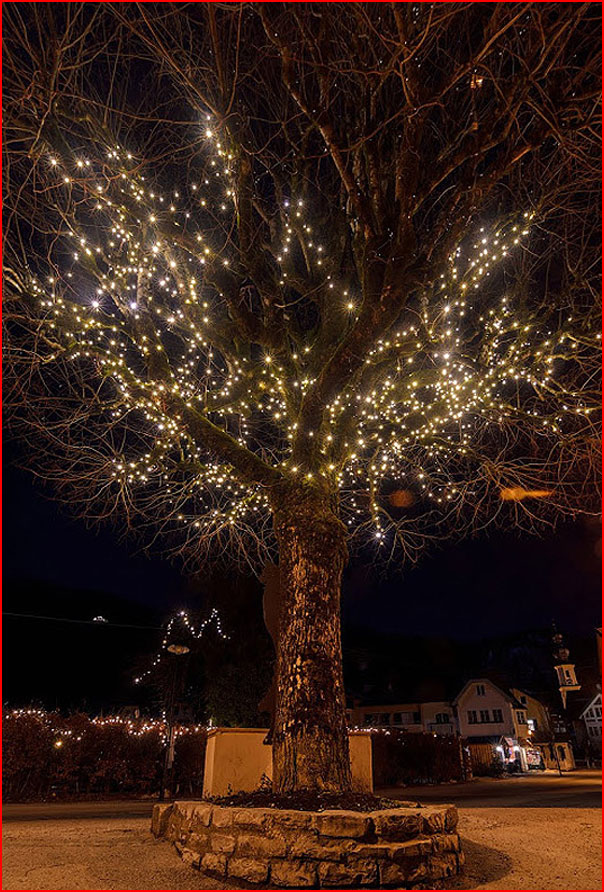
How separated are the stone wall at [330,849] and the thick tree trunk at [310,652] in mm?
840

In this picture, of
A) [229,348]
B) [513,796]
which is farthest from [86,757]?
[229,348]

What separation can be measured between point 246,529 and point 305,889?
20.9ft

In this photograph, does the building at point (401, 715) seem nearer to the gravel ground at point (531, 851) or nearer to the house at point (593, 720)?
the house at point (593, 720)

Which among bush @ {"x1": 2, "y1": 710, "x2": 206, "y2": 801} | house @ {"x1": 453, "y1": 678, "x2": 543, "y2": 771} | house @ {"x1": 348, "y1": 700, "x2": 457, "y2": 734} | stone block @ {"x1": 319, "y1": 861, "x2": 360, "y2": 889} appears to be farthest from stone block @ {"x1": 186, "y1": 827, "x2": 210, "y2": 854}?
house @ {"x1": 348, "y1": 700, "x2": 457, "y2": 734}

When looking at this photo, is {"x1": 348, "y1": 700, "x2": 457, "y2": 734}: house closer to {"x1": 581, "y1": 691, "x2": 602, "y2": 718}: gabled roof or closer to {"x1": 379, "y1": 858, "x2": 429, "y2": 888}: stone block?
{"x1": 581, "y1": 691, "x2": 602, "y2": 718}: gabled roof

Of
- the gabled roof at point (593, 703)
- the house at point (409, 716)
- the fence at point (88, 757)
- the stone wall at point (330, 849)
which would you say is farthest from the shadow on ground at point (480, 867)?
the gabled roof at point (593, 703)

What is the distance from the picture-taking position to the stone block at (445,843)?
430cm

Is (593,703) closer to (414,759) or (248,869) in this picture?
(414,759)

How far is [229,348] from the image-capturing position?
7.81 metres

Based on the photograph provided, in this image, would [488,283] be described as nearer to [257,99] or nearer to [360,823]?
[257,99]

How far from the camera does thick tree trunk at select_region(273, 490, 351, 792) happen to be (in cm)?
512

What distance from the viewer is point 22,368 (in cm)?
815

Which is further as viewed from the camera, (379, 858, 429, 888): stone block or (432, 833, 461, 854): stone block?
(432, 833, 461, 854): stone block

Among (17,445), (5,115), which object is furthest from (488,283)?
(17,445)
